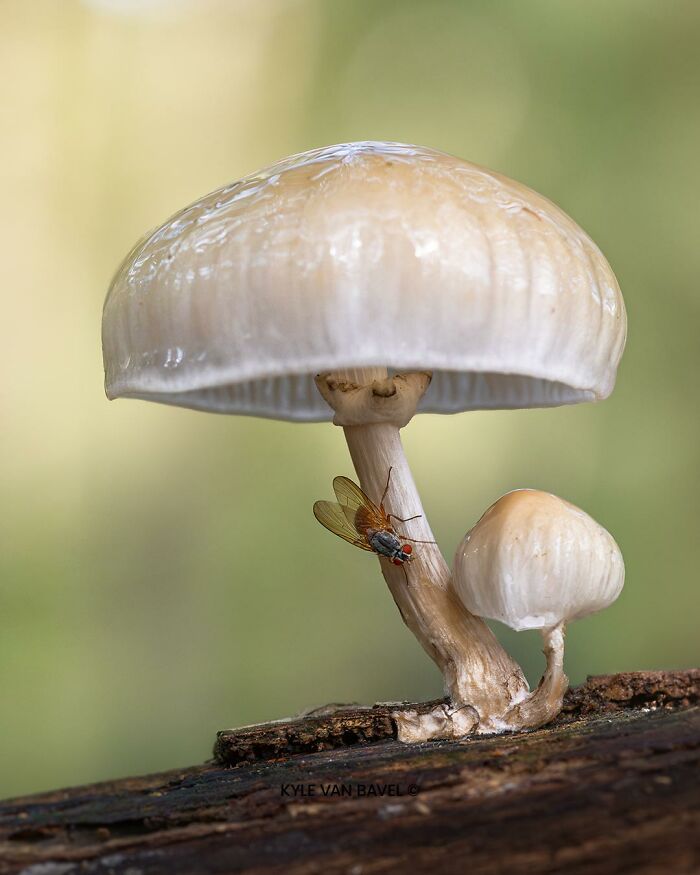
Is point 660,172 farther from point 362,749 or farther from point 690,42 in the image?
point 362,749

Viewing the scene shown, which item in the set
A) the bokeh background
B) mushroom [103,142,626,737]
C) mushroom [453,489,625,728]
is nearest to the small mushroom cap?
mushroom [453,489,625,728]

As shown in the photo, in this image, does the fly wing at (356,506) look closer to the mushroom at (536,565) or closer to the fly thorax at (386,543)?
the fly thorax at (386,543)

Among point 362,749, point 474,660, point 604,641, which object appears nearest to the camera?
point 362,749

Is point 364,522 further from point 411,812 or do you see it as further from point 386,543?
point 411,812

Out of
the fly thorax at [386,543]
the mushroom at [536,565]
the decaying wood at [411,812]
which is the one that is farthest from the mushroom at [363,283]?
the decaying wood at [411,812]

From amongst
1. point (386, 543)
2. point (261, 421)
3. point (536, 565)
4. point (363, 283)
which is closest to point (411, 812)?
point (536, 565)

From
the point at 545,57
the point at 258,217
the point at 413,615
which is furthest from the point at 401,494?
the point at 545,57
